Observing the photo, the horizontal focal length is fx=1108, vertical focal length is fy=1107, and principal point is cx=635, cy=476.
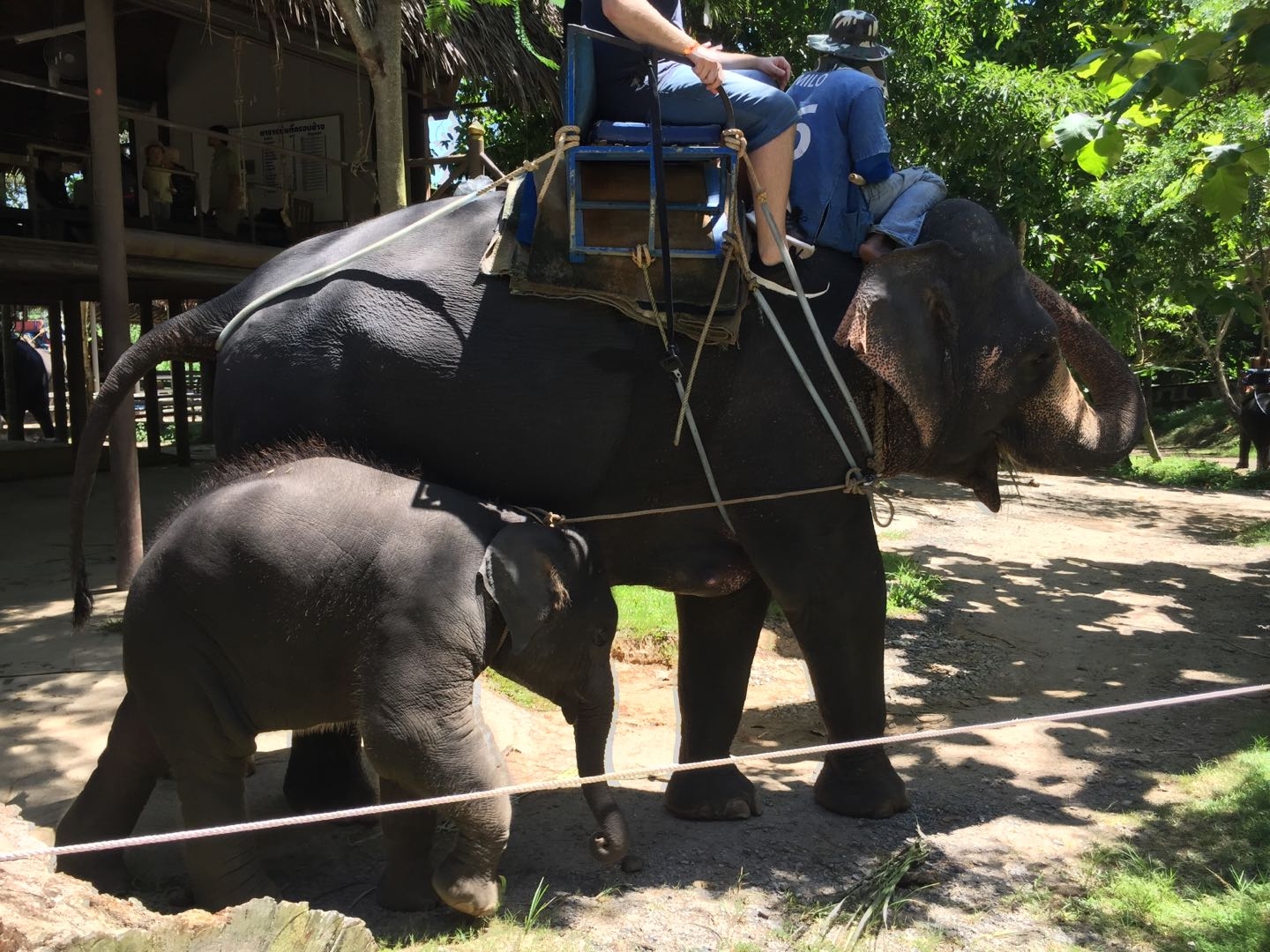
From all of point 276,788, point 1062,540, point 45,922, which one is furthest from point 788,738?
point 1062,540

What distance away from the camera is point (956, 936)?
3209mm

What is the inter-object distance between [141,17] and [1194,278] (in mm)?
11505

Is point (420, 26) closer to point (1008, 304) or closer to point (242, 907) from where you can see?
point (1008, 304)

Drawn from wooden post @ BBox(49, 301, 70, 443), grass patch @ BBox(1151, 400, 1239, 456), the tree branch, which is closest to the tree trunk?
the tree branch

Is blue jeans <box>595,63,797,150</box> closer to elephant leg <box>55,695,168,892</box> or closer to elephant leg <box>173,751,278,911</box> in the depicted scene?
elephant leg <box>173,751,278,911</box>

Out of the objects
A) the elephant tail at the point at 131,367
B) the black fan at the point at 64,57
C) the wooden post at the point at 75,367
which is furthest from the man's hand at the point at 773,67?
the wooden post at the point at 75,367

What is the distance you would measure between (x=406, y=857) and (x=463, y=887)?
301 millimetres

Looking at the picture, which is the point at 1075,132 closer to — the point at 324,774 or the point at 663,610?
the point at 324,774

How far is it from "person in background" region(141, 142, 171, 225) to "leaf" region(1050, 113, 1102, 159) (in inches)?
308

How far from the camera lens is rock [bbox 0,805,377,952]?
210 centimetres

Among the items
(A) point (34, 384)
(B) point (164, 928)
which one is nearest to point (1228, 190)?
(B) point (164, 928)

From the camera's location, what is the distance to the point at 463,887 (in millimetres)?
3059

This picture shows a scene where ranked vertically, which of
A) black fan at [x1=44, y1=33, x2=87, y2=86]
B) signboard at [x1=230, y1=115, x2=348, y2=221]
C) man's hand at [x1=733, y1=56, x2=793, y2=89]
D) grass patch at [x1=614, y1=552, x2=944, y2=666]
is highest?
black fan at [x1=44, y1=33, x2=87, y2=86]

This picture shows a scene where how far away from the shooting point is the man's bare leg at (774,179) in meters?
3.53
